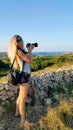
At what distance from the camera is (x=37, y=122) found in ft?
24.0

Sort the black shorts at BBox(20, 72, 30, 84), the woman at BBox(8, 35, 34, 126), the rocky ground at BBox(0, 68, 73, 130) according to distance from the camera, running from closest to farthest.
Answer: the woman at BBox(8, 35, 34, 126) < the black shorts at BBox(20, 72, 30, 84) < the rocky ground at BBox(0, 68, 73, 130)

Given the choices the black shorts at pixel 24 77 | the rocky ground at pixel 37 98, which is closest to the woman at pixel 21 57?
the black shorts at pixel 24 77

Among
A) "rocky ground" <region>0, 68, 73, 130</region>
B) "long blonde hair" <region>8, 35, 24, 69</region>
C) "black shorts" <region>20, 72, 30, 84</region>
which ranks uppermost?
"long blonde hair" <region>8, 35, 24, 69</region>

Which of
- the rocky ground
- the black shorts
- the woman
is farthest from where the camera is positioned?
the rocky ground

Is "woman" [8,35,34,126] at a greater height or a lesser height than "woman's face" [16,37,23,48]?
lesser

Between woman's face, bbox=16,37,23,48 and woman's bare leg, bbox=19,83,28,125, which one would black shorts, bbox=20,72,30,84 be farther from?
woman's face, bbox=16,37,23,48

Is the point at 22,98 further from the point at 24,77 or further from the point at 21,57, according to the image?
the point at 21,57

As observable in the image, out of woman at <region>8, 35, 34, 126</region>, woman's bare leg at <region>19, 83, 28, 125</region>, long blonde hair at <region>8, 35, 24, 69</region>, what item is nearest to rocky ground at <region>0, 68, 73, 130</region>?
woman's bare leg at <region>19, 83, 28, 125</region>

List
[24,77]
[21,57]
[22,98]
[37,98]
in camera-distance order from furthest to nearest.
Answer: [37,98] < [22,98] < [24,77] < [21,57]

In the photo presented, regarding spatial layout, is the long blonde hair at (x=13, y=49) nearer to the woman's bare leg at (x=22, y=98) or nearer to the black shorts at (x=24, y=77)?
the black shorts at (x=24, y=77)

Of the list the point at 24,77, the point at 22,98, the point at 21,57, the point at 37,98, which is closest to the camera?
the point at 21,57

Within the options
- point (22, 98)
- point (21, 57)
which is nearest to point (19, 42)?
point (21, 57)

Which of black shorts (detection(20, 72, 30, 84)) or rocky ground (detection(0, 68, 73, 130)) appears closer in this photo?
black shorts (detection(20, 72, 30, 84))

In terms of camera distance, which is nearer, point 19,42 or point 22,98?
point 19,42
